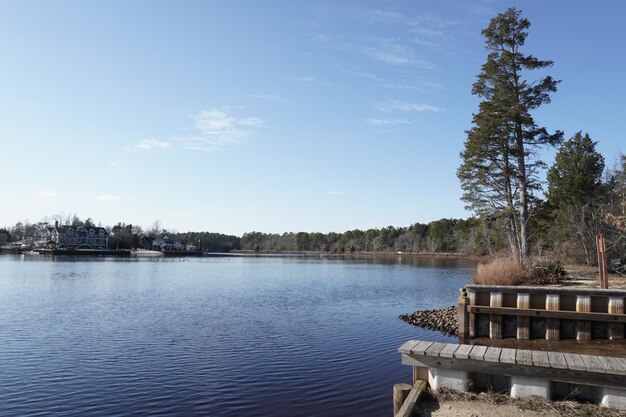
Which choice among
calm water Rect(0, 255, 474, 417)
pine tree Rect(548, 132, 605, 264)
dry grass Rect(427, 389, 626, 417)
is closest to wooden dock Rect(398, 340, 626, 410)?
dry grass Rect(427, 389, 626, 417)

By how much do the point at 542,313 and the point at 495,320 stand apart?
A: 4.50 feet

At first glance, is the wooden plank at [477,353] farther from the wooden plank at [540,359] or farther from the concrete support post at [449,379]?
the wooden plank at [540,359]

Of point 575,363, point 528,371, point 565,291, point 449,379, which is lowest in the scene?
point 449,379

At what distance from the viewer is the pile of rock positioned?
746 inches

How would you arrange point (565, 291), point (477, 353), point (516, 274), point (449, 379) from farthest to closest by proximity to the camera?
point (516, 274) → point (565, 291) → point (449, 379) → point (477, 353)

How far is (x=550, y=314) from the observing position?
42.5 ft

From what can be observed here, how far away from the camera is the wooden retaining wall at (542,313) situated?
12445 millimetres

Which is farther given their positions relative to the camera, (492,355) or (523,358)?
(492,355)

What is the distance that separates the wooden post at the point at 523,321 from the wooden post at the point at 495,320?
0.54 m

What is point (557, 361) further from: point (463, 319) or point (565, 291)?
point (463, 319)

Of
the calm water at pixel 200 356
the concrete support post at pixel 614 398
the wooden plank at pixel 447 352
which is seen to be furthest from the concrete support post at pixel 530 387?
the calm water at pixel 200 356

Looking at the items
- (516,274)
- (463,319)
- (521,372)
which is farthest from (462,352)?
(516,274)

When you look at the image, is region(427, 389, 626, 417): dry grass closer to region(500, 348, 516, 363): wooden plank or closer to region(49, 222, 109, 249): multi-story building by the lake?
region(500, 348, 516, 363): wooden plank

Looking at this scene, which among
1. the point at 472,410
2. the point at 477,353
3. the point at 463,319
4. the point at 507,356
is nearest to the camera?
the point at 472,410
